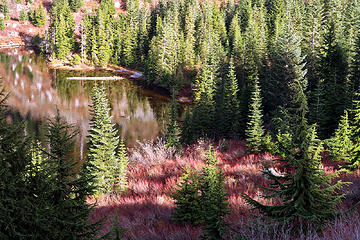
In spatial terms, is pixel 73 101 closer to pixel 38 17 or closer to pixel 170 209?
pixel 170 209

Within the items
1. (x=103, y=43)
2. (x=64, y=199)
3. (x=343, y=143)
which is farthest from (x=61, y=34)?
(x=64, y=199)

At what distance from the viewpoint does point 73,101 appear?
137 ft

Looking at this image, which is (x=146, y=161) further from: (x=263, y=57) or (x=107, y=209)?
(x=263, y=57)

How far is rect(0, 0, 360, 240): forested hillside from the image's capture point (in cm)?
415

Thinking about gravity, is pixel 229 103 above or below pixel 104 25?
below

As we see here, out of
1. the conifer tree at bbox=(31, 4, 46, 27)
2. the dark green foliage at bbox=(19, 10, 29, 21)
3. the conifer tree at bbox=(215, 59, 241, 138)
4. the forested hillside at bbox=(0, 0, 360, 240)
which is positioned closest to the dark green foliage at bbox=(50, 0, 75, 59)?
the forested hillside at bbox=(0, 0, 360, 240)

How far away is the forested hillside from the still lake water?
9.62ft

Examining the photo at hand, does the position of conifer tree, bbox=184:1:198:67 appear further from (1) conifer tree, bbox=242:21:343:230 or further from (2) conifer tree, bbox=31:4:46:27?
(2) conifer tree, bbox=31:4:46:27

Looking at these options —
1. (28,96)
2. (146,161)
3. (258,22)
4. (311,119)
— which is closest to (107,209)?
(146,161)

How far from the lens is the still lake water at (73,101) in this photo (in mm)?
31047

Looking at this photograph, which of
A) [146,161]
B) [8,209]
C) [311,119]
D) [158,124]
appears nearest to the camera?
[8,209]

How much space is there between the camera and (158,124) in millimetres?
33938

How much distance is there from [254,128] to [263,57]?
82.2ft

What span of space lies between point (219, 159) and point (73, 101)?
30105mm
